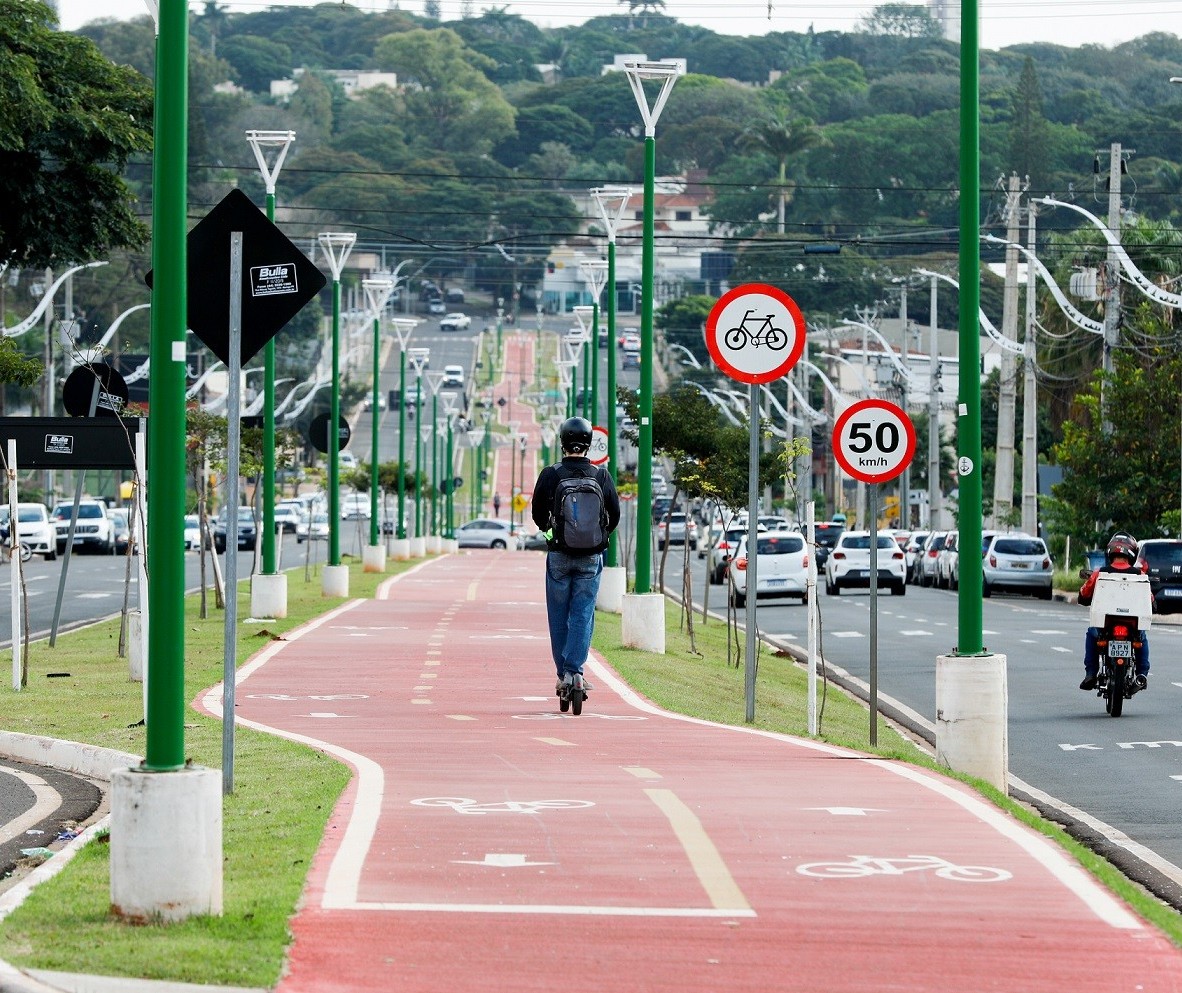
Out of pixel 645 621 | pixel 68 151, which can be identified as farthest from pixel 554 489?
pixel 68 151

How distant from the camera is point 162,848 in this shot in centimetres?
798

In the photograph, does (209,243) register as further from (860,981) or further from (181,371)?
(860,981)

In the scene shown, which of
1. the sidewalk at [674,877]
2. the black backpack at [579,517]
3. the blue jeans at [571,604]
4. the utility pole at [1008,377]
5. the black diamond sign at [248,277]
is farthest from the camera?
the utility pole at [1008,377]

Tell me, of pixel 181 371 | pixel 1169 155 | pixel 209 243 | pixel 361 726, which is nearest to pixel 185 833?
pixel 181 371

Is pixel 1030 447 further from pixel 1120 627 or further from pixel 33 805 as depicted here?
pixel 33 805

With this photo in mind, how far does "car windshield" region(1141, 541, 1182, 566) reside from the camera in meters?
41.0

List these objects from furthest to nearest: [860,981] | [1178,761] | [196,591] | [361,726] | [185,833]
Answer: [196,591] < [1178,761] < [361,726] < [185,833] < [860,981]

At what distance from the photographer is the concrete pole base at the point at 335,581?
36594mm

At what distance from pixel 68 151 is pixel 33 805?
769 inches

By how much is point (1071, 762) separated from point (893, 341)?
117 metres

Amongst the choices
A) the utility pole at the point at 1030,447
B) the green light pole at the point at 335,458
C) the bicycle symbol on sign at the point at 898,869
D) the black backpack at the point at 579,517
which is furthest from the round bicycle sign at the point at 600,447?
the bicycle symbol on sign at the point at 898,869

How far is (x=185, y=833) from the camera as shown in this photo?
802cm

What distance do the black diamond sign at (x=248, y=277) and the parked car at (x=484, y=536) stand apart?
3147 inches

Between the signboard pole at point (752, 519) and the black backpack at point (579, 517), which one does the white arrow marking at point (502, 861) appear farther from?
the black backpack at point (579, 517)
